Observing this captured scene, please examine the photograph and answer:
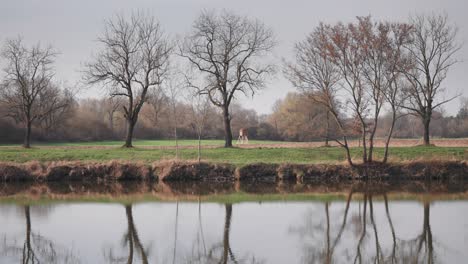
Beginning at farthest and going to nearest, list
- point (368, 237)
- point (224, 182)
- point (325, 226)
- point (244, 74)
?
point (244, 74), point (224, 182), point (325, 226), point (368, 237)

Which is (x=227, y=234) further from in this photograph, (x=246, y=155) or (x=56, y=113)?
(x=56, y=113)

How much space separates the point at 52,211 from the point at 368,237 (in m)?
12.3

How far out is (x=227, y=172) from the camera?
31281 mm

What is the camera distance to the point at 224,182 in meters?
30.2

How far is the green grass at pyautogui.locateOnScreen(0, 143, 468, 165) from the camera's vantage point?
33688mm

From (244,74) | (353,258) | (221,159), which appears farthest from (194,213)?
(244,74)

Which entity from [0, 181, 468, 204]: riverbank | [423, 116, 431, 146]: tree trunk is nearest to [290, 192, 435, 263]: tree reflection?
[0, 181, 468, 204]: riverbank

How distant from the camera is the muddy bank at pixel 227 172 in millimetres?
30844

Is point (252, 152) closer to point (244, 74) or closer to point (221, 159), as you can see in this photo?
point (221, 159)

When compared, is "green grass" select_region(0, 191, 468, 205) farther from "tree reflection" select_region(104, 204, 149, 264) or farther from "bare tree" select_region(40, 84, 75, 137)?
"bare tree" select_region(40, 84, 75, 137)

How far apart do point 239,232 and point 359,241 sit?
3.63 metres

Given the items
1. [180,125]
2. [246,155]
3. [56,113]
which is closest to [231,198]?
[246,155]

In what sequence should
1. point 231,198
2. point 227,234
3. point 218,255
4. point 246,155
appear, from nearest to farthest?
1. point 218,255
2. point 227,234
3. point 231,198
4. point 246,155

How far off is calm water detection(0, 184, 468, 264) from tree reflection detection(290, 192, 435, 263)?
3 centimetres
